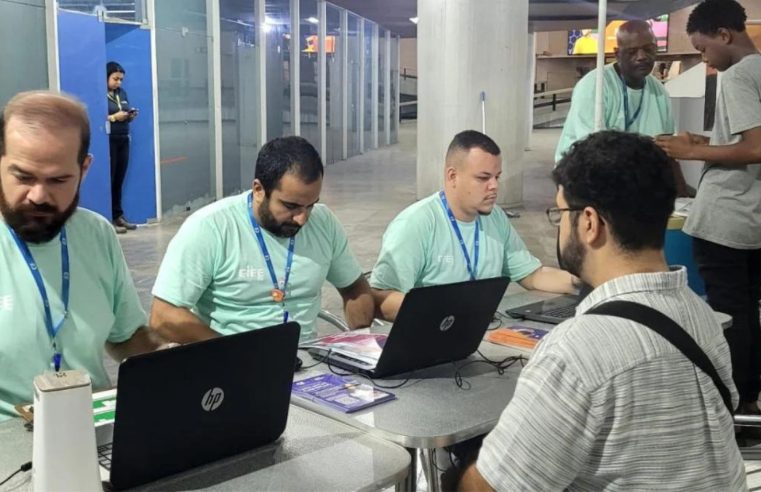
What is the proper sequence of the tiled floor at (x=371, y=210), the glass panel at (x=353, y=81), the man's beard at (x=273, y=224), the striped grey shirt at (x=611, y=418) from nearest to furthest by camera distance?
the striped grey shirt at (x=611, y=418) → the man's beard at (x=273, y=224) → the tiled floor at (x=371, y=210) → the glass panel at (x=353, y=81)

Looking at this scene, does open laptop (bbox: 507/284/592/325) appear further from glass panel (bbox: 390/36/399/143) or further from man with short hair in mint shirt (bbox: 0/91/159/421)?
glass panel (bbox: 390/36/399/143)

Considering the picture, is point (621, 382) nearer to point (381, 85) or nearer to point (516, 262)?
point (516, 262)

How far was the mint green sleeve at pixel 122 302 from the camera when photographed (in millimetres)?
2262

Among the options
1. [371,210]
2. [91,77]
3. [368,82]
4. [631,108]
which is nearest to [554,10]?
[368,82]

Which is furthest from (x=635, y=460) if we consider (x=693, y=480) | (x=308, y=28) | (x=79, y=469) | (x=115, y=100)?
(x=308, y=28)

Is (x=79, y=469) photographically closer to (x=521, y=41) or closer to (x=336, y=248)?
(x=336, y=248)

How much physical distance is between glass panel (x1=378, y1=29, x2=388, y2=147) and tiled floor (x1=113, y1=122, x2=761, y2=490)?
1.23 metres

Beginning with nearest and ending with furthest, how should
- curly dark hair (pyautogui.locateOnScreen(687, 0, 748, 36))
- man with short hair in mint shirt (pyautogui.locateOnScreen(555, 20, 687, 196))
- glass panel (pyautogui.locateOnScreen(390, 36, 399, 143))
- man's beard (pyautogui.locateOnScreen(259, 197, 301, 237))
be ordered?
man's beard (pyautogui.locateOnScreen(259, 197, 301, 237)), curly dark hair (pyautogui.locateOnScreen(687, 0, 748, 36)), man with short hair in mint shirt (pyautogui.locateOnScreen(555, 20, 687, 196)), glass panel (pyautogui.locateOnScreen(390, 36, 399, 143))

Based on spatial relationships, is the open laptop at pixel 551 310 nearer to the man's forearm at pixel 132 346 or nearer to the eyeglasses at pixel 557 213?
the eyeglasses at pixel 557 213

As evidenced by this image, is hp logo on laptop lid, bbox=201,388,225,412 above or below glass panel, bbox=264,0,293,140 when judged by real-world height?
below

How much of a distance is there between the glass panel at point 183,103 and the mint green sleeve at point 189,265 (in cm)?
622

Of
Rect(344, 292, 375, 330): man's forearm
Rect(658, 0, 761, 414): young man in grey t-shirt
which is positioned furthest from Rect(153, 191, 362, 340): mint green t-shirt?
Rect(658, 0, 761, 414): young man in grey t-shirt

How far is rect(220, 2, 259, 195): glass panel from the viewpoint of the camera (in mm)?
9883

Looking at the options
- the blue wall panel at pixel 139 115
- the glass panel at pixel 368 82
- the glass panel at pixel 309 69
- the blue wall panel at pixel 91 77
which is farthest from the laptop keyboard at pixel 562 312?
the glass panel at pixel 368 82
